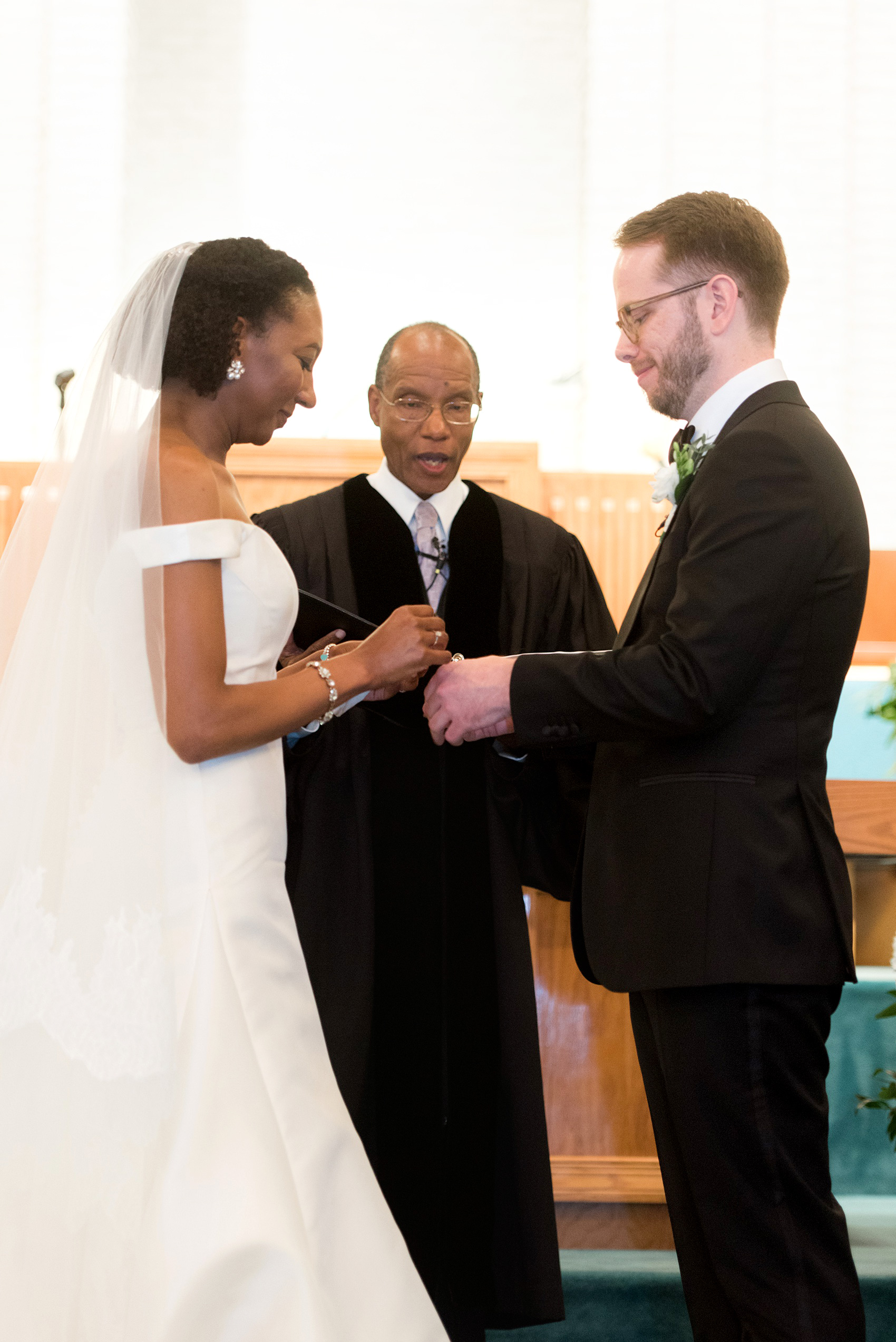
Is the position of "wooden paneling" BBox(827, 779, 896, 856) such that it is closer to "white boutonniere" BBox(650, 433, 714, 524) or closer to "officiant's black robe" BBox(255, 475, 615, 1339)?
"officiant's black robe" BBox(255, 475, 615, 1339)

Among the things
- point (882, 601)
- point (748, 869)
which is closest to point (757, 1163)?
point (748, 869)

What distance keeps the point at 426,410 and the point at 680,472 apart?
1013 mm

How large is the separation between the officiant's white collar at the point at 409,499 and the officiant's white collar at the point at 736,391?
100cm

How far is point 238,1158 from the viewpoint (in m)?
1.68

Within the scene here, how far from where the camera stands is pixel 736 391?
2102 mm

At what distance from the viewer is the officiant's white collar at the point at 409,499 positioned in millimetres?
A: 3033

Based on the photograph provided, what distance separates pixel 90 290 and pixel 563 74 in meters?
2.05

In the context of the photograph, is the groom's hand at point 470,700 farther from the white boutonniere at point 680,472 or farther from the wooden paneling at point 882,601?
the wooden paneling at point 882,601

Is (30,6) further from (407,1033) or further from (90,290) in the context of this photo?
(407,1033)

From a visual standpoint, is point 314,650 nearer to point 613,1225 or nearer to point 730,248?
point 730,248

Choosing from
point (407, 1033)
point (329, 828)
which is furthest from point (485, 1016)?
point (329, 828)

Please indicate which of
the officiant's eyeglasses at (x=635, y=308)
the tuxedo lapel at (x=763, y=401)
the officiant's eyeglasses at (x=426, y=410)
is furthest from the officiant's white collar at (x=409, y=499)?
the tuxedo lapel at (x=763, y=401)

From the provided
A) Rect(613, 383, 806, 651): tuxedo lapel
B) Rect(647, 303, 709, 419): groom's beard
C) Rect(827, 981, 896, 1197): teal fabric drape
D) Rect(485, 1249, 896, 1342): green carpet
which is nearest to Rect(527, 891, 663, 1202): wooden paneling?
Rect(485, 1249, 896, 1342): green carpet

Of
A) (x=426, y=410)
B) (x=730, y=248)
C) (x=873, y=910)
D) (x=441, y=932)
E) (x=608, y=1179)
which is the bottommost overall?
(x=608, y=1179)
